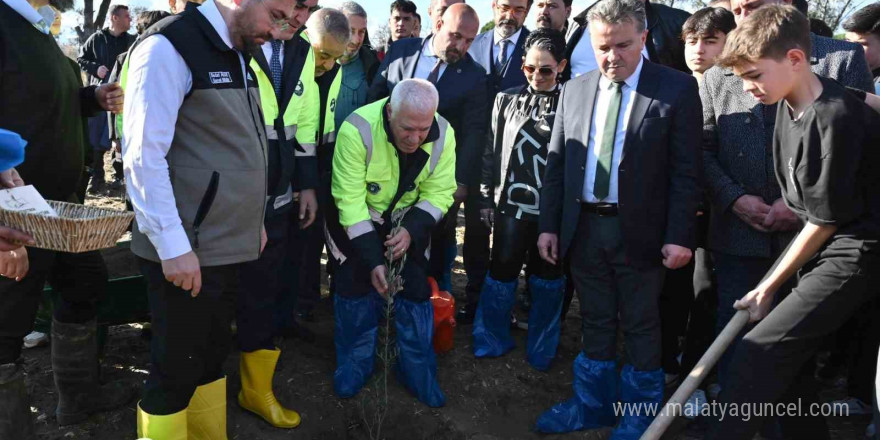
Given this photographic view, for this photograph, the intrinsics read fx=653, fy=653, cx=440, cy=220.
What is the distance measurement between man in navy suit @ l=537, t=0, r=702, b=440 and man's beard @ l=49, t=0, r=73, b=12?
2590 millimetres

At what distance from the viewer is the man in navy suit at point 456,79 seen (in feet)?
15.1

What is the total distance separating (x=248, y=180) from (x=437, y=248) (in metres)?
2.46

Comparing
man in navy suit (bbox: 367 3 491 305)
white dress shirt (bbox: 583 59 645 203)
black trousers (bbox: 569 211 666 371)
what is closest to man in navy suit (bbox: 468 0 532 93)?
man in navy suit (bbox: 367 3 491 305)

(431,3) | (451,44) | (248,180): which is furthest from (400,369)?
(431,3)

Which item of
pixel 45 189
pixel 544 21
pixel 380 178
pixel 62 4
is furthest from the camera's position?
pixel 544 21

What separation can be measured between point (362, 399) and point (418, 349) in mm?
436

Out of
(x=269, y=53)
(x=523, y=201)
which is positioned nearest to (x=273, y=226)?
(x=269, y=53)

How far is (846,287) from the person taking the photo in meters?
2.66

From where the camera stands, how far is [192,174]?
244 cm

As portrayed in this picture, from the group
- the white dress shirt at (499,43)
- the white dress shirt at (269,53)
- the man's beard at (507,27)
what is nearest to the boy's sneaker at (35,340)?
the white dress shirt at (269,53)

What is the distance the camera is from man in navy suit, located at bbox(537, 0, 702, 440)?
3.23 metres

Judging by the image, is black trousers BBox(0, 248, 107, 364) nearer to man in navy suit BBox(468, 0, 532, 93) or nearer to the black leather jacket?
man in navy suit BBox(468, 0, 532, 93)

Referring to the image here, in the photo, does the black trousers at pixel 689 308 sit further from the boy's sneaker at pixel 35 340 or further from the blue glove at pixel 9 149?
the boy's sneaker at pixel 35 340

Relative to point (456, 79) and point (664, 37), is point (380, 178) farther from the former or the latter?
point (664, 37)
